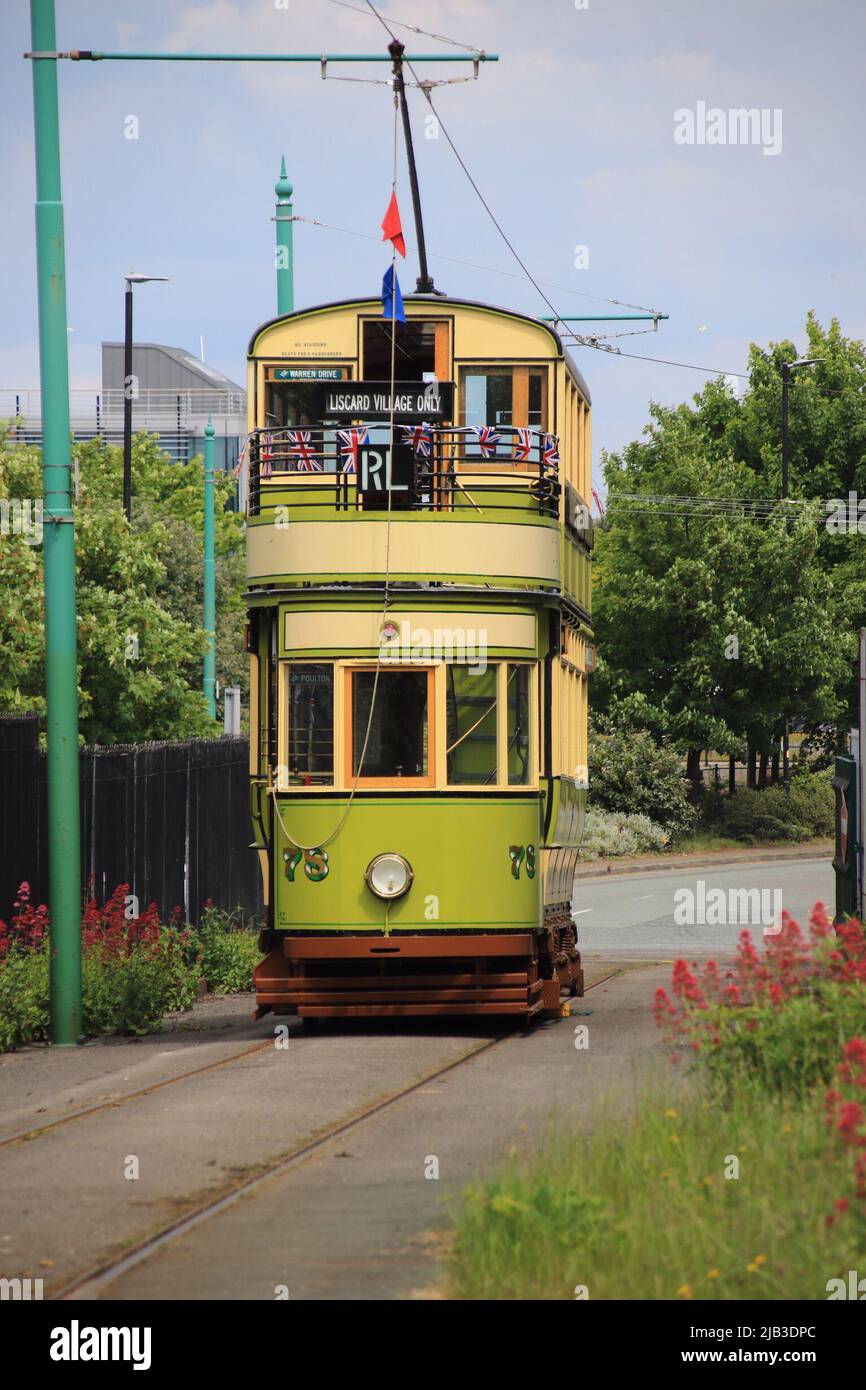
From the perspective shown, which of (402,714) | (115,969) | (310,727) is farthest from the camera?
(115,969)

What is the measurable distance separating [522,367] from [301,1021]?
5838mm

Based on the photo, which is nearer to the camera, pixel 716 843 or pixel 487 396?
pixel 487 396

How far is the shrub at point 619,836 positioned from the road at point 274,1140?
25689 millimetres

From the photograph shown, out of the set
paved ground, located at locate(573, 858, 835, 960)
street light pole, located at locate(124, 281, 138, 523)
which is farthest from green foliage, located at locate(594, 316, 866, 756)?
street light pole, located at locate(124, 281, 138, 523)

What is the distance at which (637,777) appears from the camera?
45750mm

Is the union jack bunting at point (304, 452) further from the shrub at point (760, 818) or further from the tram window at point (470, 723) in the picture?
the shrub at point (760, 818)

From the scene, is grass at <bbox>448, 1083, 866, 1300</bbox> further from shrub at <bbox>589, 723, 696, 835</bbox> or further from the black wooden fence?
shrub at <bbox>589, 723, 696, 835</bbox>

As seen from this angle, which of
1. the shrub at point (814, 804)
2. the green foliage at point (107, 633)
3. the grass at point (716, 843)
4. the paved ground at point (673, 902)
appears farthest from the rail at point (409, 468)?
the shrub at point (814, 804)

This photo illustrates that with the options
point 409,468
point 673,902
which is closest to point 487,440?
point 409,468

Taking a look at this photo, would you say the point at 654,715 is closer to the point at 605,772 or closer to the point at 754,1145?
the point at 605,772

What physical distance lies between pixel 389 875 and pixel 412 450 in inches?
124

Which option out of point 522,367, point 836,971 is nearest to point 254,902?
point 522,367

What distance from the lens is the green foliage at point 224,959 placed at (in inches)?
799

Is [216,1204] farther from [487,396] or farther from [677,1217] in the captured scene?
[487,396]
